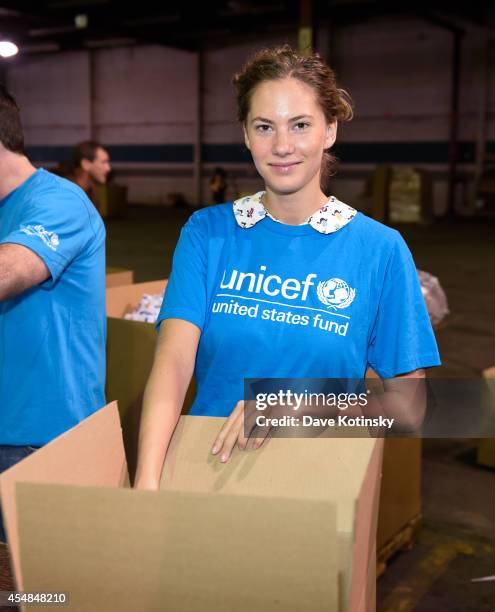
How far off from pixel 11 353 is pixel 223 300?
1.82 ft

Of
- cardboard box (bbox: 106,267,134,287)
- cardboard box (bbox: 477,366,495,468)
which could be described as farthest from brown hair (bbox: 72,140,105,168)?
cardboard box (bbox: 477,366,495,468)

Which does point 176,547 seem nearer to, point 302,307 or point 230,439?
point 230,439

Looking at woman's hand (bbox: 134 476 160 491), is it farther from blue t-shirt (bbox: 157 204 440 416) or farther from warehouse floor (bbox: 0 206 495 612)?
blue t-shirt (bbox: 157 204 440 416)

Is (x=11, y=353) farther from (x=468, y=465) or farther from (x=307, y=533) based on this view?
(x=468, y=465)

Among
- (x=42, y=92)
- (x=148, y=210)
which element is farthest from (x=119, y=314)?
(x=42, y=92)

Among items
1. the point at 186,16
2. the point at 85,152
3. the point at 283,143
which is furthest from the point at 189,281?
the point at 186,16

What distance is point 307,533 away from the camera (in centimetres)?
59

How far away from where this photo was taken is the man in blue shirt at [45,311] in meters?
1.51

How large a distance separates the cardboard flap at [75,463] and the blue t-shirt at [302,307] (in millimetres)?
367

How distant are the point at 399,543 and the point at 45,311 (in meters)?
1.56

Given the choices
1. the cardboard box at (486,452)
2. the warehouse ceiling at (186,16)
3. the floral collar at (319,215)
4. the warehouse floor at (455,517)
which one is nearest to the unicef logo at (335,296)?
the floral collar at (319,215)

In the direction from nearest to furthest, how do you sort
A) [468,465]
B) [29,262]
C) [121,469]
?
[121,469] → [29,262] → [468,465]

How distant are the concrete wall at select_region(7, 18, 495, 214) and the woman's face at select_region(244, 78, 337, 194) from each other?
11.1 metres

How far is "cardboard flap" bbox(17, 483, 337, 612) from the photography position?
60cm
